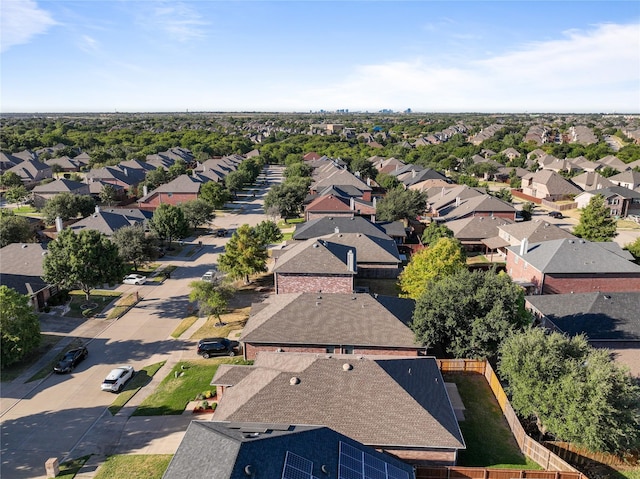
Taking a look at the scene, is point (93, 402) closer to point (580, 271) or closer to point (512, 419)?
point (512, 419)

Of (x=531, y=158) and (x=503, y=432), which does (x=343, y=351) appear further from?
(x=531, y=158)

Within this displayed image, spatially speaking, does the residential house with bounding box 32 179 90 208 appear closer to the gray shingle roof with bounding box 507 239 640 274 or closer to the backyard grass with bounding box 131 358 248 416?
the backyard grass with bounding box 131 358 248 416

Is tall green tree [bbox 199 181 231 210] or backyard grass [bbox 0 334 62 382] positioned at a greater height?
tall green tree [bbox 199 181 231 210]

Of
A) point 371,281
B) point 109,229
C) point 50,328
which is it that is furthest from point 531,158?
point 50,328

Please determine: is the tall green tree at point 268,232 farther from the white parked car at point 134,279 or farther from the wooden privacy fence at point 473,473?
the wooden privacy fence at point 473,473

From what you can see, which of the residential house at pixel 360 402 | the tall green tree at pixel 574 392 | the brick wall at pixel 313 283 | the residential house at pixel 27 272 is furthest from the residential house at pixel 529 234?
the residential house at pixel 27 272

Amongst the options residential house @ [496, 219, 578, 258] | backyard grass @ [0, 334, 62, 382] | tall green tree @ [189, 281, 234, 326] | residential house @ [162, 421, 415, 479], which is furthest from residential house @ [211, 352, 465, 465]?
residential house @ [496, 219, 578, 258]
